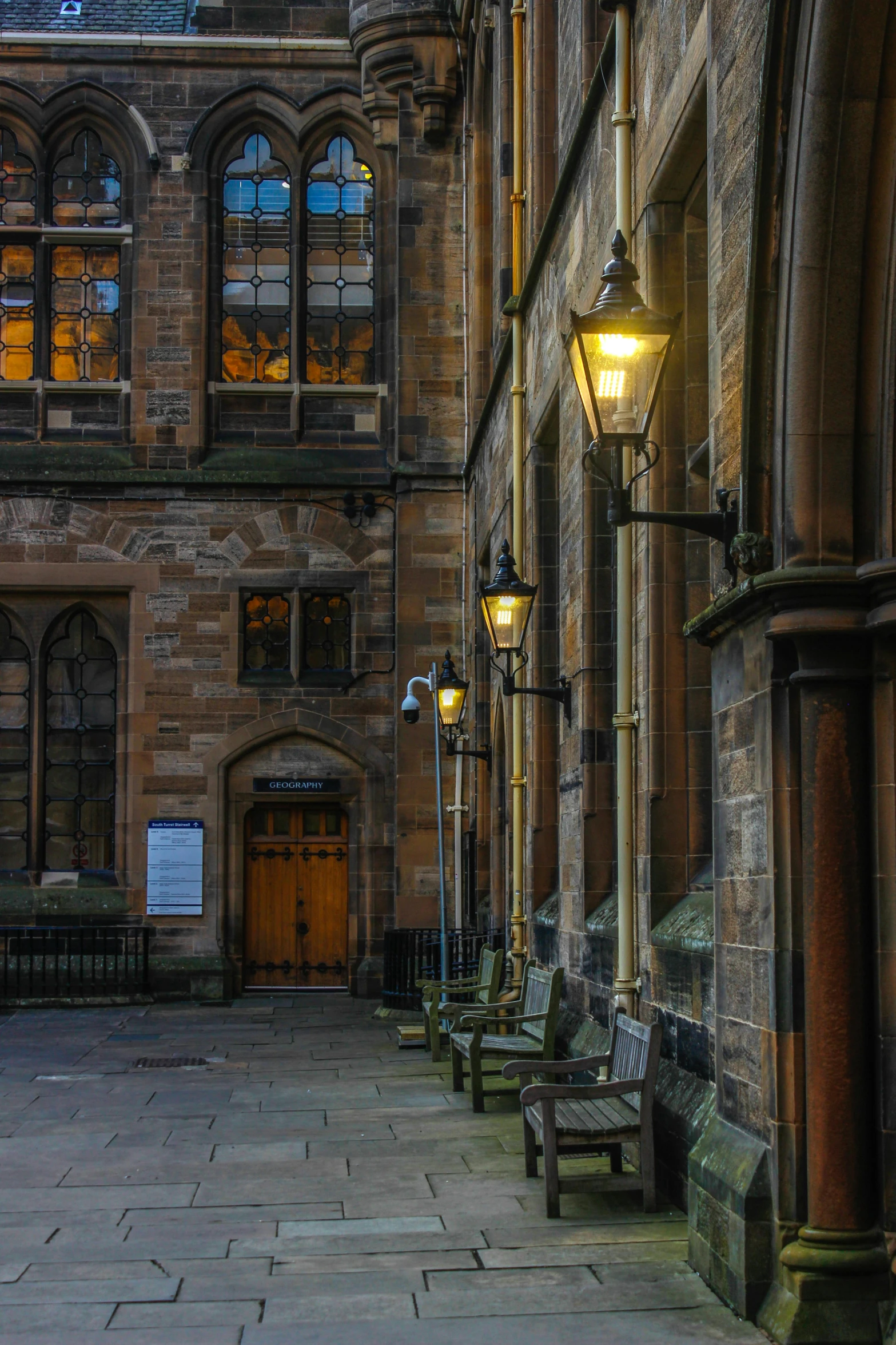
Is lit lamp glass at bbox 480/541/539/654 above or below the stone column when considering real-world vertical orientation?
above

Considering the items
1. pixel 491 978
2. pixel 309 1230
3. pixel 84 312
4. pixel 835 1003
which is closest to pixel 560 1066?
pixel 309 1230

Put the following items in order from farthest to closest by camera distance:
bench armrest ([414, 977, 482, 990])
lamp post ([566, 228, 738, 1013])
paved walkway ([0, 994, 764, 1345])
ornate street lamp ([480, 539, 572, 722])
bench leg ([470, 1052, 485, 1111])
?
1. bench armrest ([414, 977, 482, 990])
2. ornate street lamp ([480, 539, 572, 722])
3. bench leg ([470, 1052, 485, 1111])
4. lamp post ([566, 228, 738, 1013])
5. paved walkway ([0, 994, 764, 1345])

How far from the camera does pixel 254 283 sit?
20.1m

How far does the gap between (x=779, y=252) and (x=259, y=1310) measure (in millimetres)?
3799

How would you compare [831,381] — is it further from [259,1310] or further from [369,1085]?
[369,1085]

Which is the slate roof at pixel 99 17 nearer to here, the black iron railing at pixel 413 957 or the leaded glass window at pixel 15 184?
the leaded glass window at pixel 15 184

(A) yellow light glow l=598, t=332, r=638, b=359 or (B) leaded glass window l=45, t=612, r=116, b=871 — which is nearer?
(A) yellow light glow l=598, t=332, r=638, b=359

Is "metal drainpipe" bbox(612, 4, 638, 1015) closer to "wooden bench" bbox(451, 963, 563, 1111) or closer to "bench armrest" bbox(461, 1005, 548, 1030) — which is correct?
"wooden bench" bbox(451, 963, 563, 1111)

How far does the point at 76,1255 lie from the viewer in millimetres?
6027

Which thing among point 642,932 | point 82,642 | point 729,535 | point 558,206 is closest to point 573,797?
point 642,932

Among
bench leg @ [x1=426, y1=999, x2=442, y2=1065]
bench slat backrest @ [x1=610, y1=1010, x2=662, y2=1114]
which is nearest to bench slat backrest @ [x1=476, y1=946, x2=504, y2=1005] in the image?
bench leg @ [x1=426, y1=999, x2=442, y2=1065]

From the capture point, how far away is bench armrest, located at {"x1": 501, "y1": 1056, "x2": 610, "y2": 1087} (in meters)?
7.14

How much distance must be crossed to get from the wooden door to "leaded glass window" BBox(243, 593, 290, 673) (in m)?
1.78

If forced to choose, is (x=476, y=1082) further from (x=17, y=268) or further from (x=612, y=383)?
(x=17, y=268)
